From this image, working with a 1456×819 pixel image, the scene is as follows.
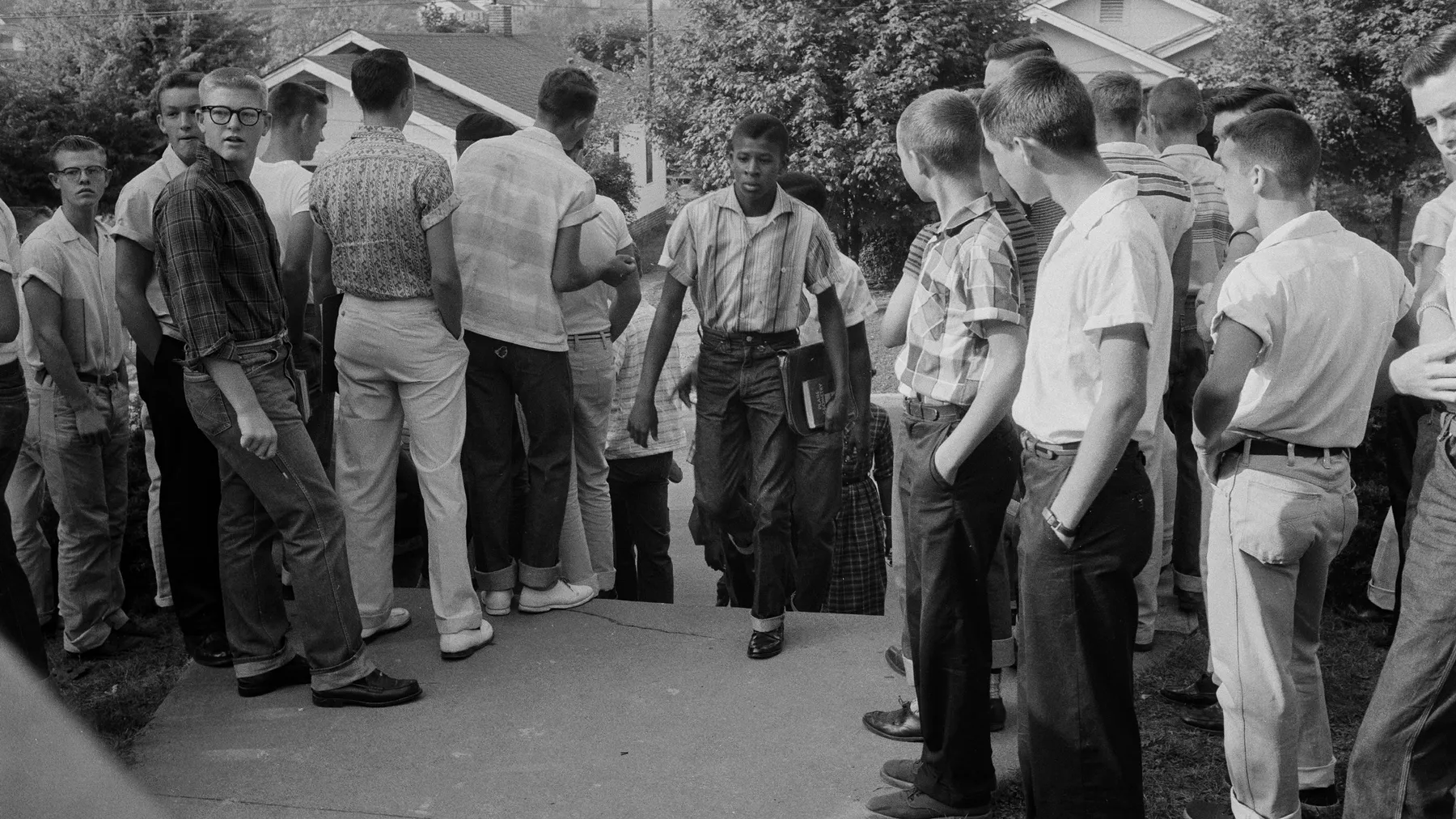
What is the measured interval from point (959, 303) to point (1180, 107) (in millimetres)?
2867

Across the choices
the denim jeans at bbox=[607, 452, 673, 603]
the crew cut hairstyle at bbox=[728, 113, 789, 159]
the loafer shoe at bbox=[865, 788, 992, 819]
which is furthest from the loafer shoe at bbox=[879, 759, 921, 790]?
the denim jeans at bbox=[607, 452, 673, 603]

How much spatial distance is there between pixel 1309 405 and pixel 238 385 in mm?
3285

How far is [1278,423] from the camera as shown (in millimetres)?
3453

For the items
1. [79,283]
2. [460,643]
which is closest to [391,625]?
[460,643]

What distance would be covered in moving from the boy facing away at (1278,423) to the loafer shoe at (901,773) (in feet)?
3.03

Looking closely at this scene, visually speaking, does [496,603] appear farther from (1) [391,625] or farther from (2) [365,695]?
(2) [365,695]

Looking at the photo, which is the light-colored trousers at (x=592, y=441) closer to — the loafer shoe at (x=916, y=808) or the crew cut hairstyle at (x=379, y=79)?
the crew cut hairstyle at (x=379, y=79)

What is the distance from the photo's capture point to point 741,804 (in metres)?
3.95

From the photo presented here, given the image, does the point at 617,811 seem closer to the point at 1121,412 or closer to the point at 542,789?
the point at 542,789

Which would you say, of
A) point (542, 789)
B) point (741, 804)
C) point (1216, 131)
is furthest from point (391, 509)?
point (1216, 131)

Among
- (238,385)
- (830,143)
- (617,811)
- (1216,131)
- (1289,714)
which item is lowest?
(617,811)

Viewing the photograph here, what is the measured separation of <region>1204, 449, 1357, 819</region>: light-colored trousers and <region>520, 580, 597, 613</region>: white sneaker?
9.21 ft

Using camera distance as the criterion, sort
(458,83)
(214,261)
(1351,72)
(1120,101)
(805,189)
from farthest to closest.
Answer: (458,83) < (1351,72) < (805,189) < (1120,101) < (214,261)

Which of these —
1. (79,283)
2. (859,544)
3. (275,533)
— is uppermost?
(79,283)
